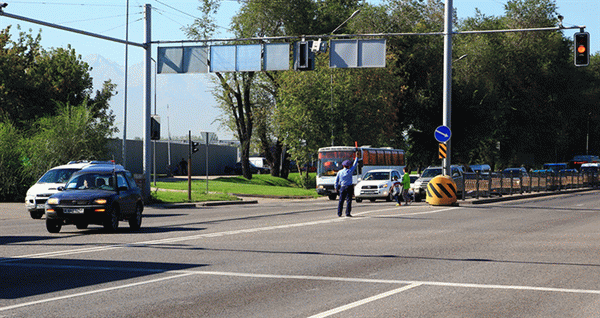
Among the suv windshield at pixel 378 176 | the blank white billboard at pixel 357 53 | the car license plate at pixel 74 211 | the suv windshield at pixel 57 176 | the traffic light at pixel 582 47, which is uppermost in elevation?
the blank white billboard at pixel 357 53

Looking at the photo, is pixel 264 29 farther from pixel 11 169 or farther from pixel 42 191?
pixel 42 191

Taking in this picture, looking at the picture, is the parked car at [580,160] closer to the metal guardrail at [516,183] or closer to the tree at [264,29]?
the metal guardrail at [516,183]

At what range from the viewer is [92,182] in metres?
18.8

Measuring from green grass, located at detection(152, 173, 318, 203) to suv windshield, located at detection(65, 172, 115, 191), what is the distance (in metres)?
15.0

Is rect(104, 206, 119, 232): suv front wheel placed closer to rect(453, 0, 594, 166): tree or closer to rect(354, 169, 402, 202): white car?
rect(354, 169, 402, 202): white car

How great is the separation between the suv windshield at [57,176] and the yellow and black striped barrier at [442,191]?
44.7 feet

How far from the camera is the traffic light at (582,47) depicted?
25984 millimetres

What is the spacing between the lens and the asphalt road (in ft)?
26.2

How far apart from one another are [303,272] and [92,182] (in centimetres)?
965

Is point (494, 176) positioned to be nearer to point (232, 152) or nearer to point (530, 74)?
point (530, 74)

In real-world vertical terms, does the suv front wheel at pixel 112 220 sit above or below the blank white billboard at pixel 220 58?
below

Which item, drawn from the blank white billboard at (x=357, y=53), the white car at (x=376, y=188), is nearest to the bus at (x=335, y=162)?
the white car at (x=376, y=188)

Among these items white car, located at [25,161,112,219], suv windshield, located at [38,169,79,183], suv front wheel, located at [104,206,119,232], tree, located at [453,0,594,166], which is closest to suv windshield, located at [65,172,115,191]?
suv front wheel, located at [104,206,119,232]

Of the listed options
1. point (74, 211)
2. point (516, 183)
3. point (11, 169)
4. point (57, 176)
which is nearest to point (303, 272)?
point (74, 211)
